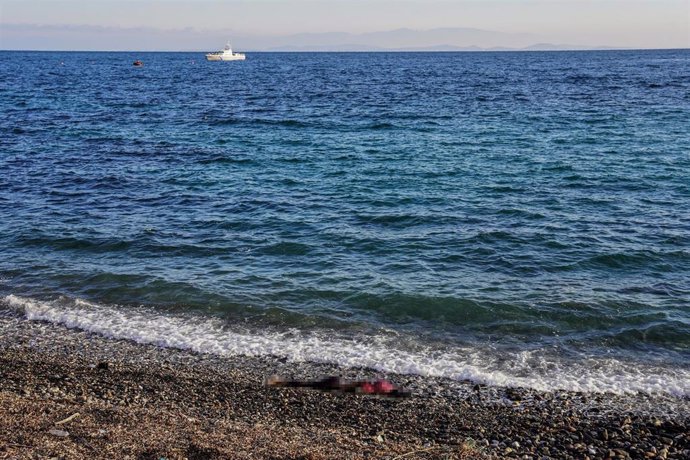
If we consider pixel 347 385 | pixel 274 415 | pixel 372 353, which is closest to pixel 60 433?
pixel 274 415

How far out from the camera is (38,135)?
34688mm

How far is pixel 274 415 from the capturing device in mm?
9312

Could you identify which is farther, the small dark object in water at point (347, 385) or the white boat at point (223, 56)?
the white boat at point (223, 56)

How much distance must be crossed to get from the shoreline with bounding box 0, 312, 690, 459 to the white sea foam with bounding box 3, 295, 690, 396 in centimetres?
31

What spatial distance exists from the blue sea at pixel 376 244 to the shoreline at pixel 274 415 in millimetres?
613

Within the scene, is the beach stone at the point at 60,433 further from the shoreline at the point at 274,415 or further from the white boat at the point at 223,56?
the white boat at the point at 223,56

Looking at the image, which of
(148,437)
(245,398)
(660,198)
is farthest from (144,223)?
(660,198)

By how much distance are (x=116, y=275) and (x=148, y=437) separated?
8291 mm

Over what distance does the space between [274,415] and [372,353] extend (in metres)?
2.83

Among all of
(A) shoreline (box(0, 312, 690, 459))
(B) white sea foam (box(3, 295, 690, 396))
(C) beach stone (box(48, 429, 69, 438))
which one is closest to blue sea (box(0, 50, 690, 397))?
(B) white sea foam (box(3, 295, 690, 396))

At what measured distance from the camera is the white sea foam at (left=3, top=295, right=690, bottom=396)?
1061 centimetres

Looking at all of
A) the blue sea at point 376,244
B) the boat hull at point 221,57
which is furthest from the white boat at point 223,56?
the blue sea at point 376,244

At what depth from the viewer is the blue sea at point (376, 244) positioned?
479 inches

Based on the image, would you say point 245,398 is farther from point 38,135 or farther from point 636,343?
point 38,135
